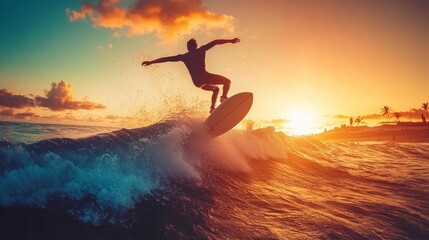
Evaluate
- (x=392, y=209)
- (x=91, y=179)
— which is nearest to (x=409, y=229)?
(x=392, y=209)

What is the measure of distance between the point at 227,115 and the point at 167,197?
4.15m

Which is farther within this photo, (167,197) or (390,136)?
(390,136)

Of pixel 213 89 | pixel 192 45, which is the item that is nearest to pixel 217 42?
pixel 192 45

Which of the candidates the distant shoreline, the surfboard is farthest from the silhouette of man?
the distant shoreline

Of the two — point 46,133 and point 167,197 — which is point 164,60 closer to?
point 167,197


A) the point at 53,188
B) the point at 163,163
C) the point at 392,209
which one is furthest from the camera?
the point at 163,163

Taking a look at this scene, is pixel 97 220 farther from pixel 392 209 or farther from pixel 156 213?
pixel 392 209

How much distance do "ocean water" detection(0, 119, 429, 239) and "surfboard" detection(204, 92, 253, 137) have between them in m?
0.72

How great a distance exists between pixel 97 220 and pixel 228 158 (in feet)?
18.9

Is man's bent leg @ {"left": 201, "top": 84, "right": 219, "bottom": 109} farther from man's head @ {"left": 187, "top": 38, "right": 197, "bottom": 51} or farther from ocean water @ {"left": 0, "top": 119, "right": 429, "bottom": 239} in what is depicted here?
ocean water @ {"left": 0, "top": 119, "right": 429, "bottom": 239}

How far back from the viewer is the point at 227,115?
918 cm

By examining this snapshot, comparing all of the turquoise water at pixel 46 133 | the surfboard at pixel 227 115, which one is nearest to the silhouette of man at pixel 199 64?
the surfboard at pixel 227 115

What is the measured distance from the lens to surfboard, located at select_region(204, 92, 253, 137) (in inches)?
361

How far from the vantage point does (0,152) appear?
4.44m
